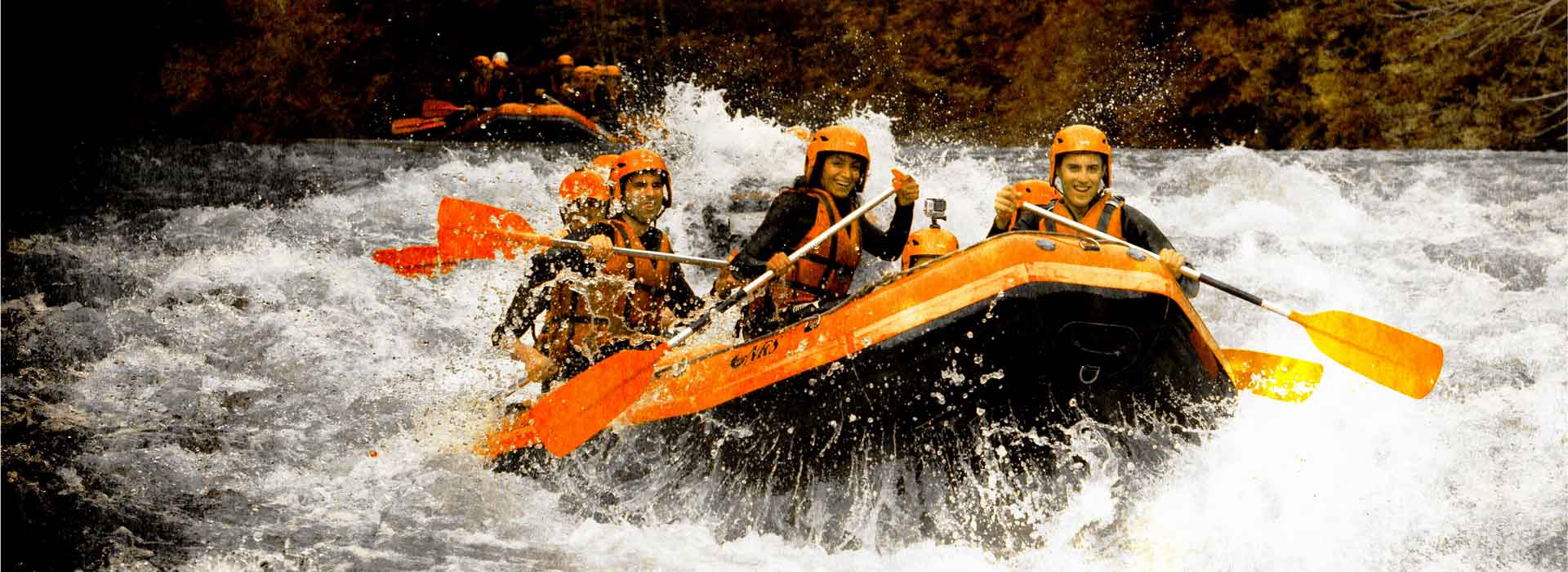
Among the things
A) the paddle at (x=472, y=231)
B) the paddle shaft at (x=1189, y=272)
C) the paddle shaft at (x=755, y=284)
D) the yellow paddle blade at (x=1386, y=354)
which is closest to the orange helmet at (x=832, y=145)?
the paddle shaft at (x=755, y=284)

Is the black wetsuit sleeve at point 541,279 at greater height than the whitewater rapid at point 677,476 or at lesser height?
greater

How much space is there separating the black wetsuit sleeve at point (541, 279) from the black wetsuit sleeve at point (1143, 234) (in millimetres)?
1521

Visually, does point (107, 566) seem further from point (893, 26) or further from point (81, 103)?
point (893, 26)

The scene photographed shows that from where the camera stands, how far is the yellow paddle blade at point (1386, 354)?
9.82 ft

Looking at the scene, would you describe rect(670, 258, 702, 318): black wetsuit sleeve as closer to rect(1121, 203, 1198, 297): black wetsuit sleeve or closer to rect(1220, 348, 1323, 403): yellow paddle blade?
rect(1121, 203, 1198, 297): black wetsuit sleeve

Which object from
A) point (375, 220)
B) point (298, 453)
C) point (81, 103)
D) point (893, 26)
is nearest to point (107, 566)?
point (298, 453)

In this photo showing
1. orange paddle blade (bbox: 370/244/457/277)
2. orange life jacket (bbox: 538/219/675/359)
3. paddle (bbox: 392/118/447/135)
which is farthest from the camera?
paddle (bbox: 392/118/447/135)

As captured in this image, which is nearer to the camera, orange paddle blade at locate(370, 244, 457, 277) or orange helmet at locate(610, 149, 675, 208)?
orange helmet at locate(610, 149, 675, 208)

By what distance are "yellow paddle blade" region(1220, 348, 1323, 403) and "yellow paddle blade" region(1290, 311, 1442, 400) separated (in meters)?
0.18

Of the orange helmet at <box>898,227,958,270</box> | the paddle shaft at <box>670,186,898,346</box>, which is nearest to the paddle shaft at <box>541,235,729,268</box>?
the paddle shaft at <box>670,186,898,346</box>

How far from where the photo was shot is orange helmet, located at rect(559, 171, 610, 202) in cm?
361

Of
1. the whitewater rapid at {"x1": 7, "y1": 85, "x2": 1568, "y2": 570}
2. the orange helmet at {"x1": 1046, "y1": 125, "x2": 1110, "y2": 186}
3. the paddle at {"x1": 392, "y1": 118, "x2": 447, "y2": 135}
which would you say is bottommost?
the whitewater rapid at {"x1": 7, "y1": 85, "x2": 1568, "y2": 570}

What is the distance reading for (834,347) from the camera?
290 cm

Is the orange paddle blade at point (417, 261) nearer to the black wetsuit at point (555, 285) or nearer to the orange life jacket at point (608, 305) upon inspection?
the black wetsuit at point (555, 285)
